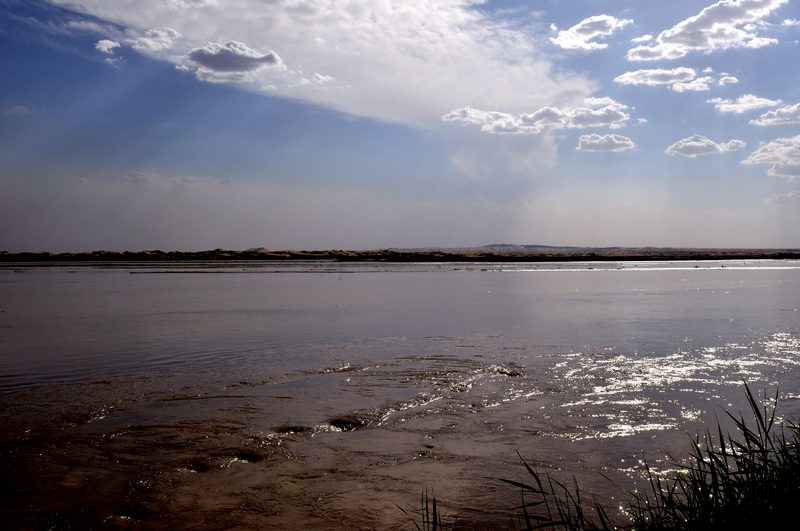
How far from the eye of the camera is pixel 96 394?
8922 mm

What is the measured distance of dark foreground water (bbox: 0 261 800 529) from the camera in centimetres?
551

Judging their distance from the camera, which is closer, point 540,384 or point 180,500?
point 180,500

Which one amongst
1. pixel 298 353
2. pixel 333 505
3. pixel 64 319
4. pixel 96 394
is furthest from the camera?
pixel 64 319

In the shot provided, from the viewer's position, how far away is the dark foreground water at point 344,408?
18.1 feet

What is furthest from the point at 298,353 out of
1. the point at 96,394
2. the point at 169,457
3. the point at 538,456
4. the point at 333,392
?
the point at 538,456

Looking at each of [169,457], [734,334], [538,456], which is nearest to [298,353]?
[169,457]

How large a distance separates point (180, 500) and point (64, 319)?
14.1 metres

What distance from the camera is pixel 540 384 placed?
31.4ft

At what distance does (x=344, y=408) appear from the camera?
328 inches

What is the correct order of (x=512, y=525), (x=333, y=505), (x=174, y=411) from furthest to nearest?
1. (x=174, y=411)
2. (x=333, y=505)
3. (x=512, y=525)

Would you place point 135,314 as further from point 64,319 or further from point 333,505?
point 333,505

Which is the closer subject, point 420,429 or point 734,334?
point 420,429

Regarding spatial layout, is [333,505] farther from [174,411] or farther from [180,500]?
[174,411]

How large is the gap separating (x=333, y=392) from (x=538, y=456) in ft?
12.3
